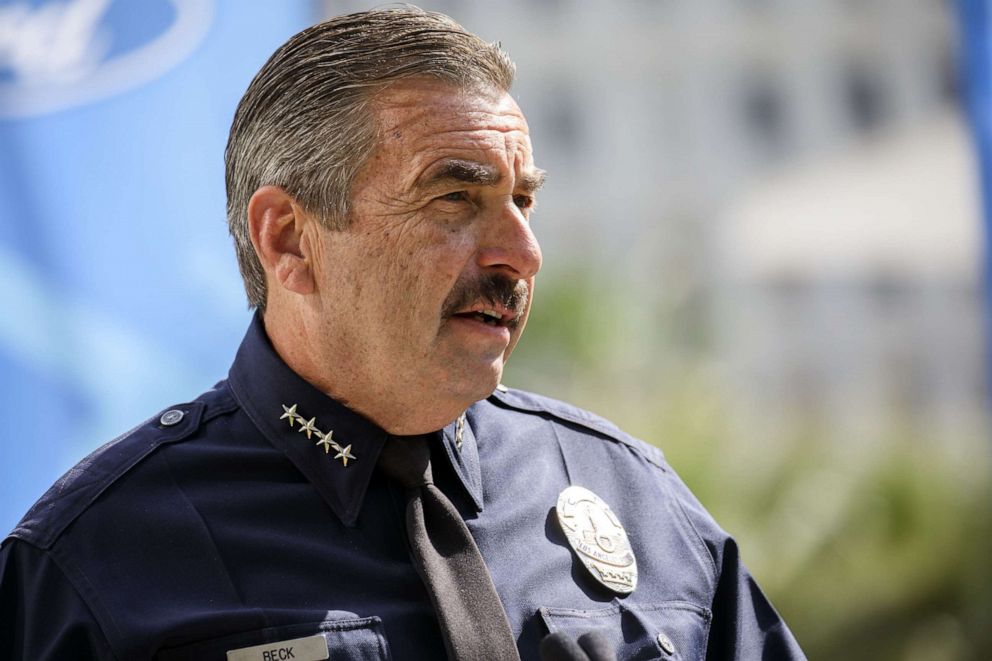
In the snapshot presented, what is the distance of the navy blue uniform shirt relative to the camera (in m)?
2.26

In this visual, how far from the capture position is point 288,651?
2262 millimetres

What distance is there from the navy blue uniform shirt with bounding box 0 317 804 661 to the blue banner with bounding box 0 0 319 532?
0.84 m

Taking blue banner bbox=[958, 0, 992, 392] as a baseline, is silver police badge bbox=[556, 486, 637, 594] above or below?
below

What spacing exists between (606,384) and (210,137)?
529 centimetres

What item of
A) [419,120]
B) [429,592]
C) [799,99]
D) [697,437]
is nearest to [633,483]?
[429,592]

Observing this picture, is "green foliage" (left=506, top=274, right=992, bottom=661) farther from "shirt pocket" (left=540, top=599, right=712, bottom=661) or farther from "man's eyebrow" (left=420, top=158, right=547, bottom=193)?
"man's eyebrow" (left=420, top=158, right=547, bottom=193)

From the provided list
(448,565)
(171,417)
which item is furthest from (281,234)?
(448,565)

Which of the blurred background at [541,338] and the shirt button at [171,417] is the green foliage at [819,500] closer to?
the blurred background at [541,338]

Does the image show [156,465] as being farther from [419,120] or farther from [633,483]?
[633,483]

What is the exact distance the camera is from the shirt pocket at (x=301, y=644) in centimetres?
223

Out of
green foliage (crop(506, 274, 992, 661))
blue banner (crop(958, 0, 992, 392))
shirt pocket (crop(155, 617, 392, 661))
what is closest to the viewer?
shirt pocket (crop(155, 617, 392, 661))

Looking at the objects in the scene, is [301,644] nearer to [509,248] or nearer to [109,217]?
[509,248]

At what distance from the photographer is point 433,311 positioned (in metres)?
2.47

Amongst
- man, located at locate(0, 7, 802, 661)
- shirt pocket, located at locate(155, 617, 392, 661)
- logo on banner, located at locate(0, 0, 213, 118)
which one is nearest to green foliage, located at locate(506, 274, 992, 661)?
logo on banner, located at locate(0, 0, 213, 118)
